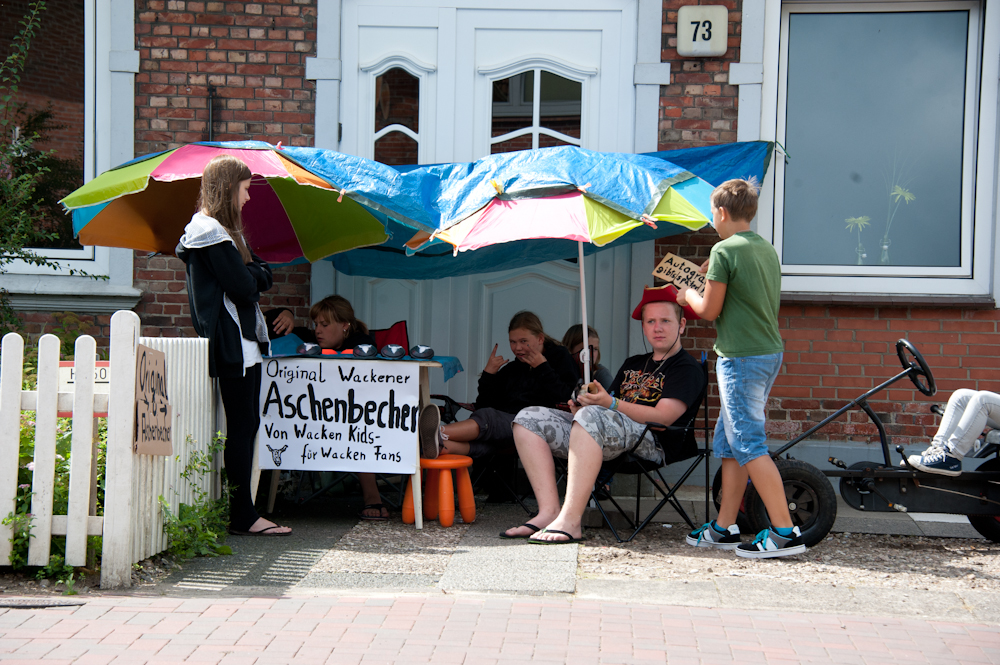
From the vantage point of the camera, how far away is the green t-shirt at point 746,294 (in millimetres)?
4098

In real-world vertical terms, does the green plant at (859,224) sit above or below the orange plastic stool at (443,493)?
above

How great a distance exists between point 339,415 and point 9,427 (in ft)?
5.14

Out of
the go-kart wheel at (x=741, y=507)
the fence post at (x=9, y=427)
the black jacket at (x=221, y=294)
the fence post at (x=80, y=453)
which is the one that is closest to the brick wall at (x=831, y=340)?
the go-kart wheel at (x=741, y=507)

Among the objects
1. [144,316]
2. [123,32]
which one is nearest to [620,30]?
[123,32]

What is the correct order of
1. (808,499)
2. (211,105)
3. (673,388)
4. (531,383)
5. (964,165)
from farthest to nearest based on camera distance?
(211,105), (964,165), (531,383), (673,388), (808,499)

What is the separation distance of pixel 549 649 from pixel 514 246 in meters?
3.17

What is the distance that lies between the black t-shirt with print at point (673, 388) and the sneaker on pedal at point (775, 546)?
65 cm

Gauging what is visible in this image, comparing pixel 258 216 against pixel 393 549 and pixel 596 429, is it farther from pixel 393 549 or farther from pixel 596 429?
pixel 596 429

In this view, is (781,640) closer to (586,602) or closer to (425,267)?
(586,602)

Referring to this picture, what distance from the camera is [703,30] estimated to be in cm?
603

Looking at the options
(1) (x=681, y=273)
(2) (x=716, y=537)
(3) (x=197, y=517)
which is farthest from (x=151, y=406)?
(2) (x=716, y=537)

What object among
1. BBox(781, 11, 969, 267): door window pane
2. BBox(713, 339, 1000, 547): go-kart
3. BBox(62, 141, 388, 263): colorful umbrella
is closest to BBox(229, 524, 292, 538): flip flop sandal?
BBox(62, 141, 388, 263): colorful umbrella

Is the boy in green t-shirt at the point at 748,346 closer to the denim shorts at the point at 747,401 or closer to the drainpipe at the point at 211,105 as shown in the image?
the denim shorts at the point at 747,401

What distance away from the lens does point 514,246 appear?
563cm
